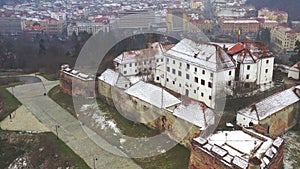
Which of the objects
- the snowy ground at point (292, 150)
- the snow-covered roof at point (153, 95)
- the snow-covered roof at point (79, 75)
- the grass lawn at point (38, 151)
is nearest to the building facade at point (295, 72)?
the snowy ground at point (292, 150)

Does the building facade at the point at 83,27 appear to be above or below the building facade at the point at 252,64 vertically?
below

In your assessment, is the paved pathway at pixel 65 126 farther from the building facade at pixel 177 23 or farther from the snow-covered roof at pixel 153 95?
the building facade at pixel 177 23

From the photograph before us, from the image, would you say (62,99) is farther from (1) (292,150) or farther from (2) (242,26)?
(2) (242,26)

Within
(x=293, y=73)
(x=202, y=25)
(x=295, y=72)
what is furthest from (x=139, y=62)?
(x=202, y=25)

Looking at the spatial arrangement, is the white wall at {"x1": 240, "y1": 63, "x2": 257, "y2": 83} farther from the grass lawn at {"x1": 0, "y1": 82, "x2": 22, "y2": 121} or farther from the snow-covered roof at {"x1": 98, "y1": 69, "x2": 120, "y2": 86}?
the grass lawn at {"x1": 0, "y1": 82, "x2": 22, "y2": 121}

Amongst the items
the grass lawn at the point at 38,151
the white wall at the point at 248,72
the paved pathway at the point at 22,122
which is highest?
the white wall at the point at 248,72

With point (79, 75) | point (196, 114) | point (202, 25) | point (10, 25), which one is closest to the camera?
point (196, 114)

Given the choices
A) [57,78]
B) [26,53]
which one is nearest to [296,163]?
[57,78]

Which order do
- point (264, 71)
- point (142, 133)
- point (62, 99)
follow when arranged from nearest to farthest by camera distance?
point (142, 133), point (264, 71), point (62, 99)
